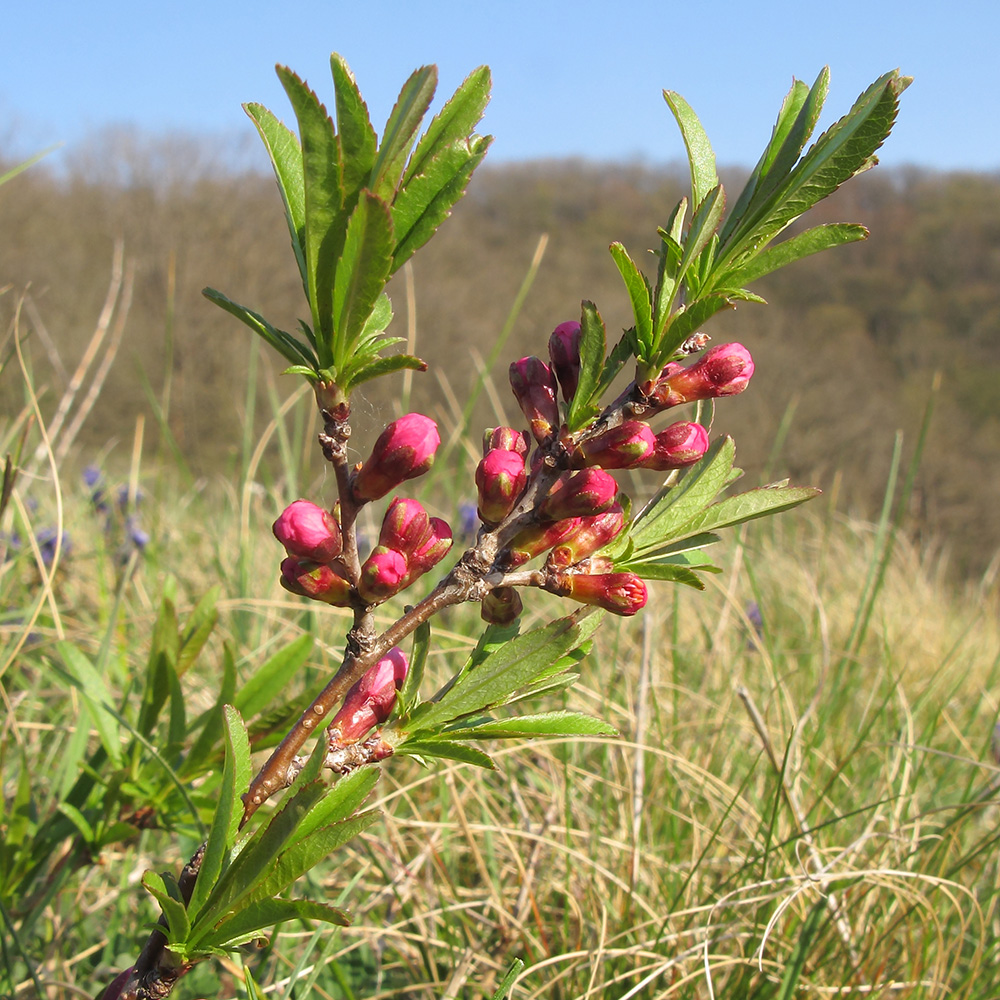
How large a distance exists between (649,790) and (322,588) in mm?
1490

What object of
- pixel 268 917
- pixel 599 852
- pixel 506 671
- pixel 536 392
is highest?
pixel 536 392

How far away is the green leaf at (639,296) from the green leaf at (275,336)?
0.24 m

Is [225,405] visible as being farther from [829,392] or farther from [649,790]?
[649,790]

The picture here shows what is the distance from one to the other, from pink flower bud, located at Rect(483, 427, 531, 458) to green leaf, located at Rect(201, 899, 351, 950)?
37cm

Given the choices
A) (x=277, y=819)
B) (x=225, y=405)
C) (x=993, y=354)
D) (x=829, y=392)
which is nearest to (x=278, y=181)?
(x=277, y=819)

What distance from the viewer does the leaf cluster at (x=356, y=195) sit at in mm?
537

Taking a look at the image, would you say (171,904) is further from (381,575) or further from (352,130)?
(352,130)

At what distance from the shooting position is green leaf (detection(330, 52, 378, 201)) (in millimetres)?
541

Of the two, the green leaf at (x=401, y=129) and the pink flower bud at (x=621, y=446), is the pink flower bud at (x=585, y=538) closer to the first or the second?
the pink flower bud at (x=621, y=446)

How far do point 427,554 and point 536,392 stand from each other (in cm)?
18

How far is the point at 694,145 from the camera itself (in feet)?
2.42

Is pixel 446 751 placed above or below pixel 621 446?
below

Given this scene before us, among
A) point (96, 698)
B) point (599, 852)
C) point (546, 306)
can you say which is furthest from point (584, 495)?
point (546, 306)

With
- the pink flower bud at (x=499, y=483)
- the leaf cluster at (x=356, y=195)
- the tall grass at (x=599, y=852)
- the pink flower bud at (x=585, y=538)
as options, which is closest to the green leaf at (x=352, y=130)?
the leaf cluster at (x=356, y=195)
